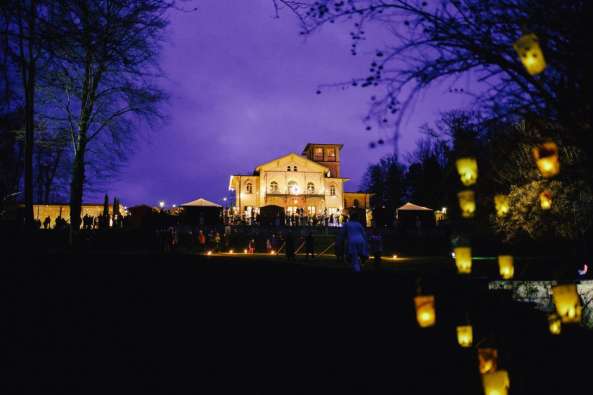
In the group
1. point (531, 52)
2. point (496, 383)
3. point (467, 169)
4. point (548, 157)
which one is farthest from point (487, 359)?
point (531, 52)

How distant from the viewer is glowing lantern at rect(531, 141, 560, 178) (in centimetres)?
468

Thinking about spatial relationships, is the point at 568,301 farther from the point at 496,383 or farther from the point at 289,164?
the point at 289,164

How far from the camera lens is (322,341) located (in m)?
6.09

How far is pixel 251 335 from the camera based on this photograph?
5.87 meters

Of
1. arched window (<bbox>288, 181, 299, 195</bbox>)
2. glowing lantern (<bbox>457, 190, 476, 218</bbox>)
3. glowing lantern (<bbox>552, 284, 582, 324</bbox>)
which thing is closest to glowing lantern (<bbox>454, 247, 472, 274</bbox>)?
glowing lantern (<bbox>457, 190, 476, 218</bbox>)

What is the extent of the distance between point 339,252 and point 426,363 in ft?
16.7

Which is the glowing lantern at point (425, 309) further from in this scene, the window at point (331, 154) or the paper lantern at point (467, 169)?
the window at point (331, 154)

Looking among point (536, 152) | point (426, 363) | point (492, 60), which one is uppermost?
point (492, 60)

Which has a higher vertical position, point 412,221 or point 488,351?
point 412,221

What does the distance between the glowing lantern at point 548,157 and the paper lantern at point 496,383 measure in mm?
2695

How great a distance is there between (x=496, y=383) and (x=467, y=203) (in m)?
2.47

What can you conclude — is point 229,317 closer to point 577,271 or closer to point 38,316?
point 38,316

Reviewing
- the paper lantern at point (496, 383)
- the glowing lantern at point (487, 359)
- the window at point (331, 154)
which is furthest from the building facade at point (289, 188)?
the paper lantern at point (496, 383)

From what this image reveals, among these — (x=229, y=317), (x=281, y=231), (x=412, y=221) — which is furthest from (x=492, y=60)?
(x=412, y=221)
